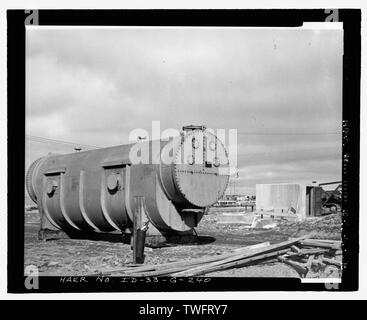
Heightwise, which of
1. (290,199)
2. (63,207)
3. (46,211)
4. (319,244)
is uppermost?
(290,199)

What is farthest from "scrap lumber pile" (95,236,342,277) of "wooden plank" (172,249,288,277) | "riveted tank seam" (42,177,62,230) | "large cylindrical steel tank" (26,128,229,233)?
"riveted tank seam" (42,177,62,230)

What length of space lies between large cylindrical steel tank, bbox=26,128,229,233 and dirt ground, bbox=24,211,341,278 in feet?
1.94

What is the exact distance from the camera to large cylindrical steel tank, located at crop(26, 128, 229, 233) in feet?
40.2

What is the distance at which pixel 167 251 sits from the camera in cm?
1217

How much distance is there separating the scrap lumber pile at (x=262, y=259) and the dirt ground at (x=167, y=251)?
14 cm

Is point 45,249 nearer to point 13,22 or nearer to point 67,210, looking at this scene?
point 67,210

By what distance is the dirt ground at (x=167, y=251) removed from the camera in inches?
429

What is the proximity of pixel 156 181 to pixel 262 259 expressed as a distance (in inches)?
113

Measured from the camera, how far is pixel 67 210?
1470 cm

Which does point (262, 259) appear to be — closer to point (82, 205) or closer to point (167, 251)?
point (167, 251)

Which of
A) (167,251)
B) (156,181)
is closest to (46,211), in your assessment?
(156,181)

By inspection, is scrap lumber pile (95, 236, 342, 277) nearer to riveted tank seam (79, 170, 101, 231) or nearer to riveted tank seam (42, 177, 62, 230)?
riveted tank seam (79, 170, 101, 231)

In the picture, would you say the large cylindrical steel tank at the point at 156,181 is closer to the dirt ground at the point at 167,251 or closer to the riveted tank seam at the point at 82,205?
the riveted tank seam at the point at 82,205
